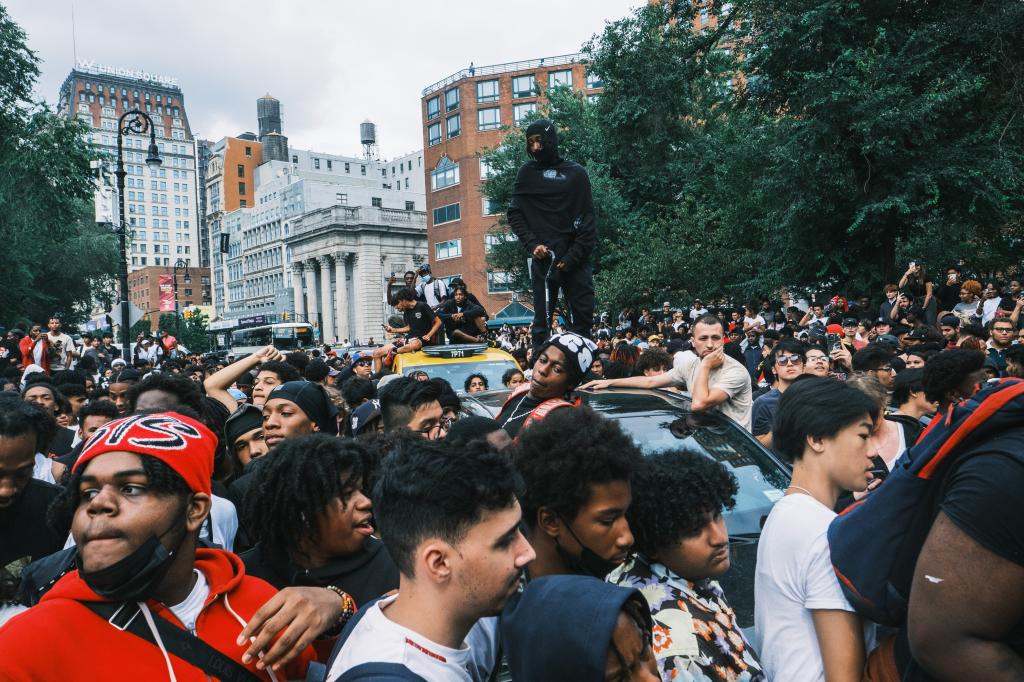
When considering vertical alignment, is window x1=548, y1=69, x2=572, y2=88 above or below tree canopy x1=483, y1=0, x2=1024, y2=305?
above

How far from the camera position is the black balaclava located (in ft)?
18.3

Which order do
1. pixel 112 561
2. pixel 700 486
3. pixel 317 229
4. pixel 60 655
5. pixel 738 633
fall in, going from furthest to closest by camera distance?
pixel 317 229 < pixel 700 486 < pixel 738 633 < pixel 112 561 < pixel 60 655

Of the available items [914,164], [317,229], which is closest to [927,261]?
[914,164]

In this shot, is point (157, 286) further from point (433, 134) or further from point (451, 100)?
point (451, 100)

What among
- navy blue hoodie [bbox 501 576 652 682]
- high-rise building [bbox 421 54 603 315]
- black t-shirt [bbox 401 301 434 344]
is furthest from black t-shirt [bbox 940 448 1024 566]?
high-rise building [bbox 421 54 603 315]

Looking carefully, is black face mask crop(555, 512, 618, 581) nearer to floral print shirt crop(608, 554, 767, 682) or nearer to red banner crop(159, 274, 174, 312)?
floral print shirt crop(608, 554, 767, 682)

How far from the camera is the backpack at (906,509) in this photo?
1.54 m

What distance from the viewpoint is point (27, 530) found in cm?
310

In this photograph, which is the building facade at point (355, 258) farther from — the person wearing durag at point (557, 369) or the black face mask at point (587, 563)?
the black face mask at point (587, 563)

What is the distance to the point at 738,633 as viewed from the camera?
2.21 meters

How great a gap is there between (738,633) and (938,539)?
81 centimetres

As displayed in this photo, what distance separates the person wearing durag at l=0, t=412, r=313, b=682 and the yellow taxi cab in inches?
237

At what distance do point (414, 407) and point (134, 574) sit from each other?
2835 mm

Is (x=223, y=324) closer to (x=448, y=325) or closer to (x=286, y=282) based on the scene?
(x=286, y=282)
